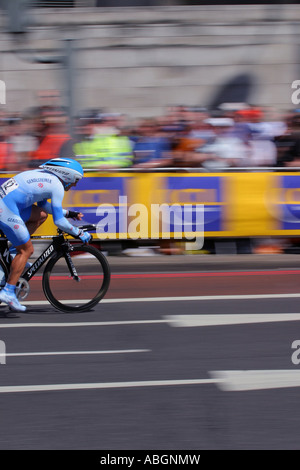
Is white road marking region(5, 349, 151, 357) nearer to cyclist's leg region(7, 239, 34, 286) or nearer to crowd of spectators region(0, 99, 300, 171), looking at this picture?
cyclist's leg region(7, 239, 34, 286)

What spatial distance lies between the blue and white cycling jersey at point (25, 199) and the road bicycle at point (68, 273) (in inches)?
8.5

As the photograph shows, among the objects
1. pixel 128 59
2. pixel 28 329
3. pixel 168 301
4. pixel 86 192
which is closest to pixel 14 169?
pixel 86 192

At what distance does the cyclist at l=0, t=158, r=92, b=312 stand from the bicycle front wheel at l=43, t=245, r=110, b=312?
0.21m

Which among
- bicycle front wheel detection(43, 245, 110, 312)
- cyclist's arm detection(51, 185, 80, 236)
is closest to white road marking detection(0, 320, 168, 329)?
bicycle front wheel detection(43, 245, 110, 312)

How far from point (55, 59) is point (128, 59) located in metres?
5.48

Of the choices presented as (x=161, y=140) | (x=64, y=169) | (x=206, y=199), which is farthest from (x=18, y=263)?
(x=161, y=140)

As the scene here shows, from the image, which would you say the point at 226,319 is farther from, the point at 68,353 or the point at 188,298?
the point at 68,353

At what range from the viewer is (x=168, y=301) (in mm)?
8234

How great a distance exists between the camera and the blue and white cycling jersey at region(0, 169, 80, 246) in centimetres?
723

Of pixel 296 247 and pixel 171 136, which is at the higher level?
pixel 171 136

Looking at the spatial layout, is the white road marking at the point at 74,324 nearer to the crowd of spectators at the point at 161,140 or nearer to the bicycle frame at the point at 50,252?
the bicycle frame at the point at 50,252

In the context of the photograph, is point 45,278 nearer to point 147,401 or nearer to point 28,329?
point 28,329

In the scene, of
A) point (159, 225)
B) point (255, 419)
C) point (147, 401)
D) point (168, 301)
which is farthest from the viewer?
point (159, 225)

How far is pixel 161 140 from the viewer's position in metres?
11.6
